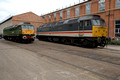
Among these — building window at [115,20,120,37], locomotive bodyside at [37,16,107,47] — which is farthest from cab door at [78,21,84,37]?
building window at [115,20,120,37]

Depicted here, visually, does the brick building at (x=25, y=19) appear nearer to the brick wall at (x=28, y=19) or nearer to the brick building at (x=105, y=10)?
the brick wall at (x=28, y=19)

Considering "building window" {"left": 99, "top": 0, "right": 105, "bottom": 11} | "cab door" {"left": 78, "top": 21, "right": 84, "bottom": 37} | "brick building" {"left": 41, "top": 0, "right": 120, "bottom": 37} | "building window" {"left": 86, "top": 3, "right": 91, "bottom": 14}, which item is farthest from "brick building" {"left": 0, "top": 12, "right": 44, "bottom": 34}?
"cab door" {"left": 78, "top": 21, "right": 84, "bottom": 37}

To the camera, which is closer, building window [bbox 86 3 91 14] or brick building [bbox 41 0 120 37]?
brick building [bbox 41 0 120 37]

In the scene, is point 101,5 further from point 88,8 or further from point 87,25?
point 87,25

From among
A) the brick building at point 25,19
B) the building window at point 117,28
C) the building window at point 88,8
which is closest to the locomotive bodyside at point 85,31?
the building window at point 117,28

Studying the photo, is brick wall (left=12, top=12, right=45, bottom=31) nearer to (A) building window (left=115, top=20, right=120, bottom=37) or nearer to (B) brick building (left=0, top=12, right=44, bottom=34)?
(B) brick building (left=0, top=12, right=44, bottom=34)

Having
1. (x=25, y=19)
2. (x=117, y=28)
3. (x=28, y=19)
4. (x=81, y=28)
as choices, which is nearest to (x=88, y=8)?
(x=117, y=28)

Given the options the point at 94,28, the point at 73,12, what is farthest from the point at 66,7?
the point at 94,28

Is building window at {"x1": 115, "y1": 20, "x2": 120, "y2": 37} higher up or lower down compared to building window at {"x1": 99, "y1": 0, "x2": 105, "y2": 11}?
lower down

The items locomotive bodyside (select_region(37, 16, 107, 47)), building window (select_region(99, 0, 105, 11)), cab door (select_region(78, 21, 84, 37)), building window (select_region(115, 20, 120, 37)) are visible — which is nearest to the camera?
locomotive bodyside (select_region(37, 16, 107, 47))

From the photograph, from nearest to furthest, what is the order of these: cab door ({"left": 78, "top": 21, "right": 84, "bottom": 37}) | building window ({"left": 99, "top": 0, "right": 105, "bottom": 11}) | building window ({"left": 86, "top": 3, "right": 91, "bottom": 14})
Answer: cab door ({"left": 78, "top": 21, "right": 84, "bottom": 37})
building window ({"left": 99, "top": 0, "right": 105, "bottom": 11})
building window ({"left": 86, "top": 3, "right": 91, "bottom": 14})

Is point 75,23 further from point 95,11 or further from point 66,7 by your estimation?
point 66,7

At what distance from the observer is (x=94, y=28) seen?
36.4 ft

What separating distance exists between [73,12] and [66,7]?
4.17m
